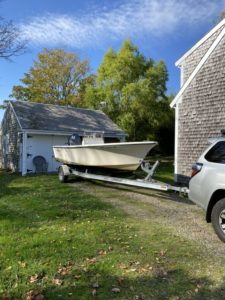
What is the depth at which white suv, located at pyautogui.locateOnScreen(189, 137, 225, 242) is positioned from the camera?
5.91 m

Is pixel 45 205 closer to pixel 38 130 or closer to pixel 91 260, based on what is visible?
pixel 91 260

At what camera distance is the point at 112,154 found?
11047 millimetres

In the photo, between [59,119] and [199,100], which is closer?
[199,100]

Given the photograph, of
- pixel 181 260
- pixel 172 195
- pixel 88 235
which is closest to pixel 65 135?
pixel 172 195

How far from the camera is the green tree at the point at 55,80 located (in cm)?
3972

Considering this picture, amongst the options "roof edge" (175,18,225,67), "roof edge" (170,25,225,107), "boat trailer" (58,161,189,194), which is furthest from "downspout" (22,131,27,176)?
"roof edge" (175,18,225,67)

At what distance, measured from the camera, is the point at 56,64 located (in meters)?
41.9

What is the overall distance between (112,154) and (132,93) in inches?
704

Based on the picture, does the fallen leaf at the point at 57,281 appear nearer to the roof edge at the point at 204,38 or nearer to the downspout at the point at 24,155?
the roof edge at the point at 204,38

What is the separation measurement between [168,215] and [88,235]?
8.05 ft

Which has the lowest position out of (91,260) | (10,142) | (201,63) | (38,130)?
(91,260)

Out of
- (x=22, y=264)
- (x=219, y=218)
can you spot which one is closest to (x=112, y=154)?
(x=219, y=218)

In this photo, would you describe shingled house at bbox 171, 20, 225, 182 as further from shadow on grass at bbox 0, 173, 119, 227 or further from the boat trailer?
shadow on grass at bbox 0, 173, 119, 227

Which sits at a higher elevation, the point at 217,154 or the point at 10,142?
the point at 10,142
